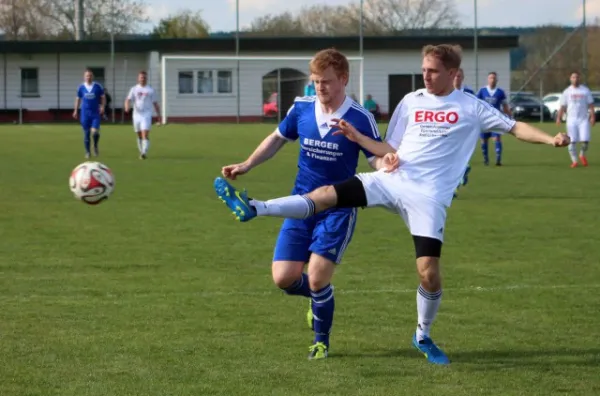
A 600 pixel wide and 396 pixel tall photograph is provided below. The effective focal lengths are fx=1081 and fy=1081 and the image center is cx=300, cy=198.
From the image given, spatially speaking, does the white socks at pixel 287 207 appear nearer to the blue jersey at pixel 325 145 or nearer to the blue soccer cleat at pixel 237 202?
the blue soccer cleat at pixel 237 202

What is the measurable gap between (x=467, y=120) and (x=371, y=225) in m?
7.00

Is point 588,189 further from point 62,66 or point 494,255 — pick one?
point 62,66

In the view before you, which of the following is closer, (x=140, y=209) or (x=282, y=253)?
(x=282, y=253)

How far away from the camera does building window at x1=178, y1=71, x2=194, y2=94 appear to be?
174ft

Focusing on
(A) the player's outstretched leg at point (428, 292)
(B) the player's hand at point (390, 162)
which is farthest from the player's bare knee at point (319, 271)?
(B) the player's hand at point (390, 162)

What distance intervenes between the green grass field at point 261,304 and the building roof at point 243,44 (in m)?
38.1

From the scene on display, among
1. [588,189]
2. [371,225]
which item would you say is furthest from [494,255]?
[588,189]

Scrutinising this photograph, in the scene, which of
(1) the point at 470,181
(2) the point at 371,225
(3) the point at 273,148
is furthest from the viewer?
(1) the point at 470,181

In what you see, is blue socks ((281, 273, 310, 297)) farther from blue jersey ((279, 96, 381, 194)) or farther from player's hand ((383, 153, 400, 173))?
player's hand ((383, 153, 400, 173))

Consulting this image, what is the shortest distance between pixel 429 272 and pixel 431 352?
499mm

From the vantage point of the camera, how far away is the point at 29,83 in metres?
54.8

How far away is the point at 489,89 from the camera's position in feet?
76.0

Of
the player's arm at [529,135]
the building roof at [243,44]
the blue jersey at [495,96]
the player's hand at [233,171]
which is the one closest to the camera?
the player's arm at [529,135]

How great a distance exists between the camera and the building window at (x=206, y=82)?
5288 cm
